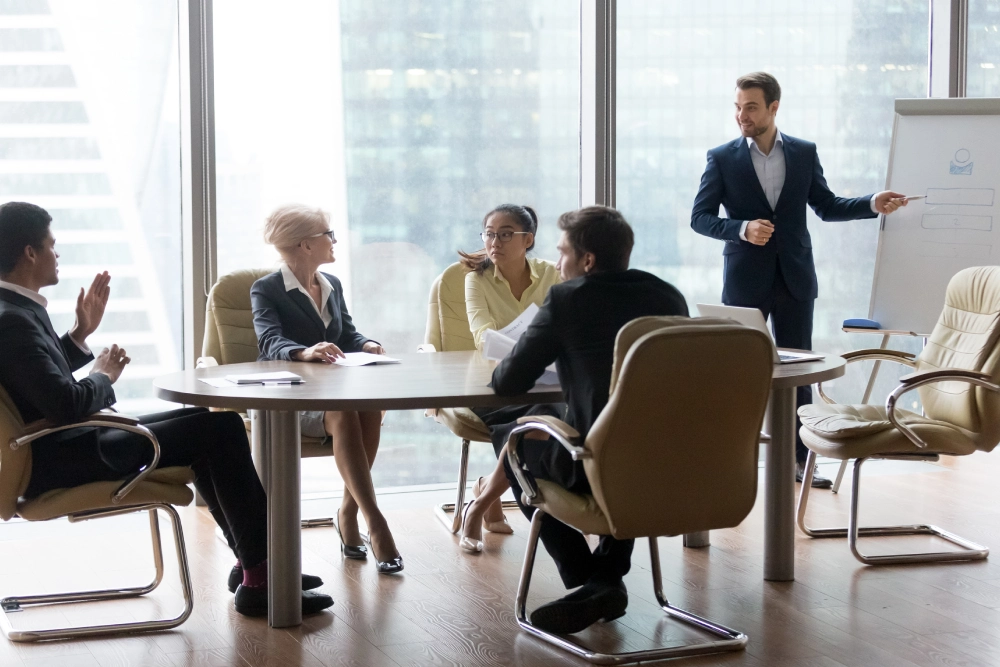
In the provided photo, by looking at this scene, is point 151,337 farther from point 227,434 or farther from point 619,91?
point 619,91

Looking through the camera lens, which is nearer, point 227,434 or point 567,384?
point 567,384

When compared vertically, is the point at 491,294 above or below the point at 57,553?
above

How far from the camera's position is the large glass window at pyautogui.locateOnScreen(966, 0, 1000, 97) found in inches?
237

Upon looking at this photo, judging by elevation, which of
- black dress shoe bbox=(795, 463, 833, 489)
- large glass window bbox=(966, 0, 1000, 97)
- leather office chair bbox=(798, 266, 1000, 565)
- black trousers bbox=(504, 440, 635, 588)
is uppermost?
large glass window bbox=(966, 0, 1000, 97)

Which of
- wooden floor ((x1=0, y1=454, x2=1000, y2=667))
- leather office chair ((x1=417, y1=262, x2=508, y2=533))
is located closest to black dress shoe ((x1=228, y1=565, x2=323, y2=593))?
wooden floor ((x1=0, y1=454, x2=1000, y2=667))

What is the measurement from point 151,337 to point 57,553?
43.4 inches

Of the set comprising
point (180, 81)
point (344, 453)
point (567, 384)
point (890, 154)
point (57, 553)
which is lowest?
point (57, 553)

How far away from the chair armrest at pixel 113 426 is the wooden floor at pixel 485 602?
457 mm

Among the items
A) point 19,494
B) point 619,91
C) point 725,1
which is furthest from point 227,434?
point 725,1

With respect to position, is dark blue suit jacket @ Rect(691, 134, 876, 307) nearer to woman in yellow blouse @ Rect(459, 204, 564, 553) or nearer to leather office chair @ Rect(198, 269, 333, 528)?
woman in yellow blouse @ Rect(459, 204, 564, 553)

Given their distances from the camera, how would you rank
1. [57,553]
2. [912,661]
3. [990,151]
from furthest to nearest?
1. [990,151]
2. [57,553]
3. [912,661]

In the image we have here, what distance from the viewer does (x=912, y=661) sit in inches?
116

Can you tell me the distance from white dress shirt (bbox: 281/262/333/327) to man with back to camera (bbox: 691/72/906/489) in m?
1.75

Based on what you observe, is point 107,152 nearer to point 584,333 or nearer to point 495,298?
point 495,298
